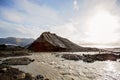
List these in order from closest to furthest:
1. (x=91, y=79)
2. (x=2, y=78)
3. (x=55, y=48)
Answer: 1. (x=2, y=78)
2. (x=91, y=79)
3. (x=55, y=48)

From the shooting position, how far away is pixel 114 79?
947 inches

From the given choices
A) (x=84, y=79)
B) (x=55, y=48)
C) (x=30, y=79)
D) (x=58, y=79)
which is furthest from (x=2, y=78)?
(x=55, y=48)

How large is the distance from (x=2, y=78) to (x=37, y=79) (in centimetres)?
515

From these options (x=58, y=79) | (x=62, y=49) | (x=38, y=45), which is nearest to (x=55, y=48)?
(x=62, y=49)

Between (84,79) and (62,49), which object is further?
(62,49)

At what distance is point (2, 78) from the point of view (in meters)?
19.5

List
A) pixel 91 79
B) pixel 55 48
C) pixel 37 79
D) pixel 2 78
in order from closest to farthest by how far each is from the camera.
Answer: pixel 2 78, pixel 37 79, pixel 91 79, pixel 55 48

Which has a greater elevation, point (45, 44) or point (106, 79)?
point (45, 44)

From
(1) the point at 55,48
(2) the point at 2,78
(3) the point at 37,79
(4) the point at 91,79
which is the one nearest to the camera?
(2) the point at 2,78

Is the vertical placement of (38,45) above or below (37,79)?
above

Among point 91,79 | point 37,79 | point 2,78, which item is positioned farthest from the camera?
point 91,79

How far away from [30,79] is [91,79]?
1069cm

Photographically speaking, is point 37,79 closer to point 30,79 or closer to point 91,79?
point 30,79

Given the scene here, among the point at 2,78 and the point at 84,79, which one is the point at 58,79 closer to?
the point at 84,79
